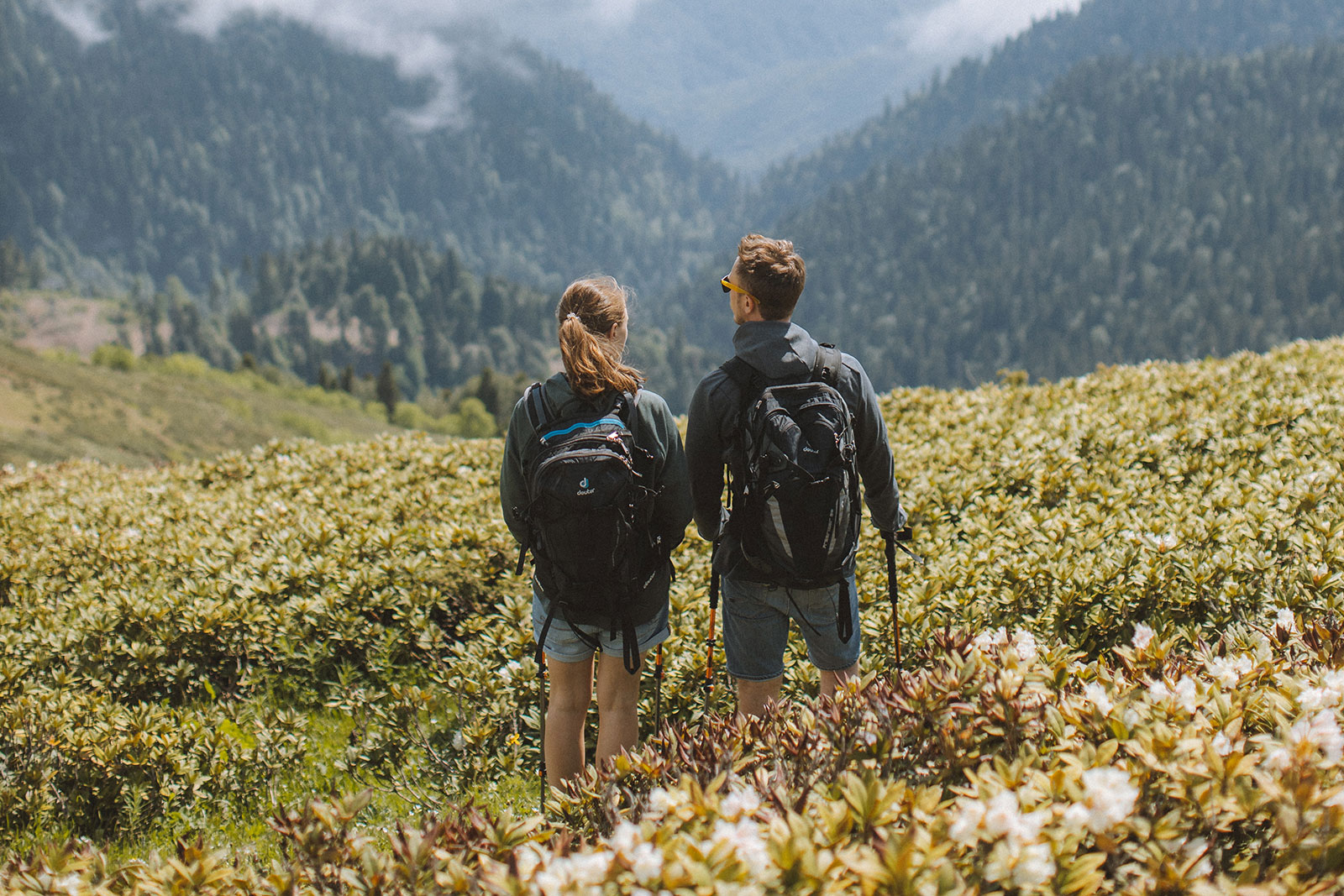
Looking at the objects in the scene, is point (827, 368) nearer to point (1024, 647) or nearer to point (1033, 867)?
point (1024, 647)

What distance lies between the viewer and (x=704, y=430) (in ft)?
13.6

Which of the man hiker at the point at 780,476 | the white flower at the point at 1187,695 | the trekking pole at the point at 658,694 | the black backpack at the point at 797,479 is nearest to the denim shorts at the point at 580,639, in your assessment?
the trekking pole at the point at 658,694

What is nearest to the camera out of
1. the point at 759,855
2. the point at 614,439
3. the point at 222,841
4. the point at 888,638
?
the point at 759,855

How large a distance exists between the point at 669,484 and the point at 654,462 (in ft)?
0.44

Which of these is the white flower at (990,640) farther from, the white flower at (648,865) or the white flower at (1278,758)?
the white flower at (648,865)

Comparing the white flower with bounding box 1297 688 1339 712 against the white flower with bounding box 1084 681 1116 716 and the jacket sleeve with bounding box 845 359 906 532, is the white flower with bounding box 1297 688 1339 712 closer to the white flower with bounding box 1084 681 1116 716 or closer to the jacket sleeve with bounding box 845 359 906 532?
the white flower with bounding box 1084 681 1116 716

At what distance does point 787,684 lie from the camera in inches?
218

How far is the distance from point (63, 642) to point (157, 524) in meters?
2.83

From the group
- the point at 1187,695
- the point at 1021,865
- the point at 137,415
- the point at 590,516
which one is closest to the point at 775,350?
the point at 590,516

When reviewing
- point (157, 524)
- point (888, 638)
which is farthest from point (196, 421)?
point (888, 638)

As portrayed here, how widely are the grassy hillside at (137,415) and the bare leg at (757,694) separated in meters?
53.0

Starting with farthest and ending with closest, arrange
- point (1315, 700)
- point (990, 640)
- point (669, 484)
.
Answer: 1. point (669, 484)
2. point (990, 640)
3. point (1315, 700)

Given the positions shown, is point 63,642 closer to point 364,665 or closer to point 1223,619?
point 364,665

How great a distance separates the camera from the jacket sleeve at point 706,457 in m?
4.09
